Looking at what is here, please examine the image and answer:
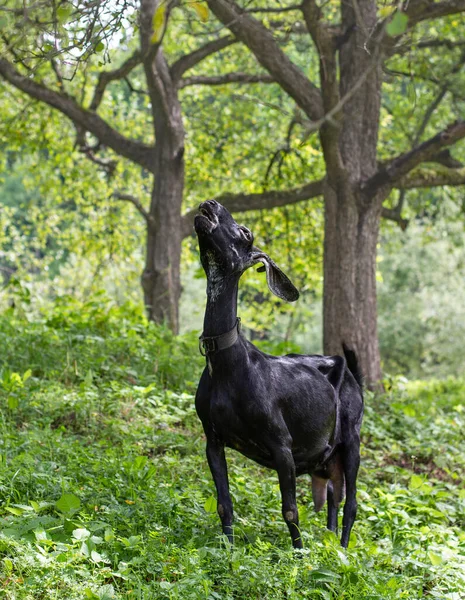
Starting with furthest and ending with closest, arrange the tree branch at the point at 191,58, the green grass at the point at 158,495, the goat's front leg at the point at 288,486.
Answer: the tree branch at the point at 191,58 < the goat's front leg at the point at 288,486 < the green grass at the point at 158,495

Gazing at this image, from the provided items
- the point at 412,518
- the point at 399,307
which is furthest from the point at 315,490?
the point at 399,307

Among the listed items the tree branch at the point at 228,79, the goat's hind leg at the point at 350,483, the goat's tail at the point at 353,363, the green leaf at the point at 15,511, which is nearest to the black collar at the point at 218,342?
the green leaf at the point at 15,511

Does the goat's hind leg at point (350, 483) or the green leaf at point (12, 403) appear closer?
the goat's hind leg at point (350, 483)

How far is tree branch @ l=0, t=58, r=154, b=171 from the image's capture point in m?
13.7

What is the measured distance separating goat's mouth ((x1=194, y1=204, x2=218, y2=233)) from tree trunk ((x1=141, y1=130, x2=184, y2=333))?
915 cm

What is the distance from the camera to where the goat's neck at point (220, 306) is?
17.6 ft

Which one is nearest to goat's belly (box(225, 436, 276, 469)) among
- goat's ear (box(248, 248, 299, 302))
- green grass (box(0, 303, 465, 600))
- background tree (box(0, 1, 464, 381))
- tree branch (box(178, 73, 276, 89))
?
green grass (box(0, 303, 465, 600))

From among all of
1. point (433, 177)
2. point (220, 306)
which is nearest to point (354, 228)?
point (433, 177)

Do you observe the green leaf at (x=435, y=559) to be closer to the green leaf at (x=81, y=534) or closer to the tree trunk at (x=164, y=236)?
the green leaf at (x=81, y=534)

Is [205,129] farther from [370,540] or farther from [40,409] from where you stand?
[370,540]

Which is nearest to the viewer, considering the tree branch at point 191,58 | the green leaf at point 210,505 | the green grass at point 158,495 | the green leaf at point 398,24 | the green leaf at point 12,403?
the green leaf at point 398,24

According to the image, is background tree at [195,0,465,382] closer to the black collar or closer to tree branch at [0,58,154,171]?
tree branch at [0,58,154,171]

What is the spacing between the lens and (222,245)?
5.21 m

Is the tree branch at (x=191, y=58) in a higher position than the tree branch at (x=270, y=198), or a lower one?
higher
